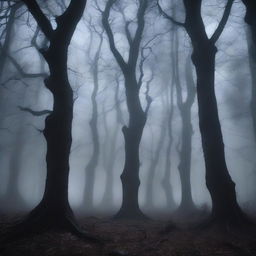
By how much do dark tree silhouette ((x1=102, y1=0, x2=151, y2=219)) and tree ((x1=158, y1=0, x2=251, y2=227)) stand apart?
16.6 feet

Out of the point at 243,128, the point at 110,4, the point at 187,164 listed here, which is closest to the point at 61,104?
the point at 110,4

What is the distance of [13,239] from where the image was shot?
6.48 metres

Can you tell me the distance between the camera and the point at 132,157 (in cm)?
1373

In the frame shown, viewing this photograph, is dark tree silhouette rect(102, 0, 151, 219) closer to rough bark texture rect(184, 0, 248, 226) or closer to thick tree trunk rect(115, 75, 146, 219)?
thick tree trunk rect(115, 75, 146, 219)

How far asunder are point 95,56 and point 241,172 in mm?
30724

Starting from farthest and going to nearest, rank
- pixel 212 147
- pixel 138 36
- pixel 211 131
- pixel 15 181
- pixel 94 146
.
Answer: pixel 94 146
pixel 15 181
pixel 138 36
pixel 211 131
pixel 212 147

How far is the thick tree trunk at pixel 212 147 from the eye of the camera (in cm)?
796

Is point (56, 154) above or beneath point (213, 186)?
above

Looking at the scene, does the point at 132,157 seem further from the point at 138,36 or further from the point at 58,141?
the point at 138,36

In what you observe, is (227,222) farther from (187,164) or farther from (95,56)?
(95,56)

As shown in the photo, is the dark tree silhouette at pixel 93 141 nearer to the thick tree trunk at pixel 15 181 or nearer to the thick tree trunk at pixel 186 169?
the thick tree trunk at pixel 15 181

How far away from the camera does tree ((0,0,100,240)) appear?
286 inches

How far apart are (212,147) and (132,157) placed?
5.66 metres

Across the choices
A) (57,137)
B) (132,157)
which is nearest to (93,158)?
(132,157)
